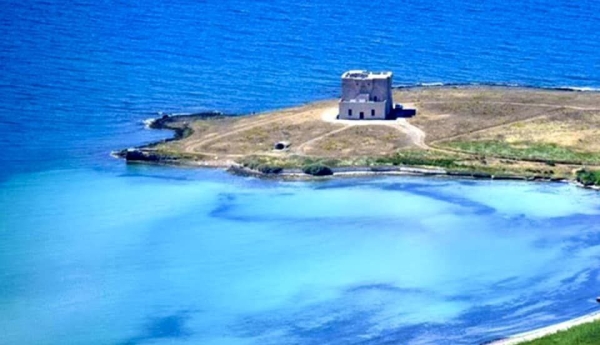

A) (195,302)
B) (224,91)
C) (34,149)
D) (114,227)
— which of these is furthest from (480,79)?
(195,302)

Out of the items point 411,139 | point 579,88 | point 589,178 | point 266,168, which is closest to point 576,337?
point 589,178

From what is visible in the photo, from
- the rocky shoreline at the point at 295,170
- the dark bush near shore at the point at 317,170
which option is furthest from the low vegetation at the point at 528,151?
the dark bush near shore at the point at 317,170

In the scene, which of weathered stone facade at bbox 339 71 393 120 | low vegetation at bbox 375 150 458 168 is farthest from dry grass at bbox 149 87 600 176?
weathered stone facade at bbox 339 71 393 120

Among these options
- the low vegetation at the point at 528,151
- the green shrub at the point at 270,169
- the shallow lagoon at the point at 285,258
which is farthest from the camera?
the green shrub at the point at 270,169

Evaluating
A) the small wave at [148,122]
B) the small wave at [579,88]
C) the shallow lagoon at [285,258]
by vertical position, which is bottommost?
the shallow lagoon at [285,258]

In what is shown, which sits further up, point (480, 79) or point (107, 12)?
point (107, 12)

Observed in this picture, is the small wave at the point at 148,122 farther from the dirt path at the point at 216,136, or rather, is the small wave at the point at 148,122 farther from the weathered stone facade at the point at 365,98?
the weathered stone facade at the point at 365,98

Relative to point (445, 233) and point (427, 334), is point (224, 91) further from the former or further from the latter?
point (427, 334)
